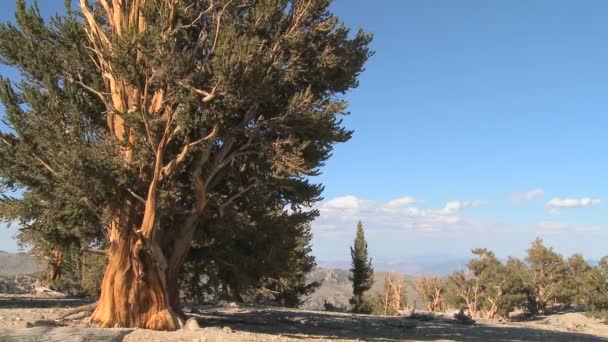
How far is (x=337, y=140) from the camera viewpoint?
16719mm

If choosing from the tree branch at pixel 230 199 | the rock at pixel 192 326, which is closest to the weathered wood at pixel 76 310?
the rock at pixel 192 326

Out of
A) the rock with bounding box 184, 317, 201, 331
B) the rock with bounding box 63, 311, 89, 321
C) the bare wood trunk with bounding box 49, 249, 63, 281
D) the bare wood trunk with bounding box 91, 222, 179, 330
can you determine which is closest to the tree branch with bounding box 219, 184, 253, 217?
the bare wood trunk with bounding box 91, 222, 179, 330

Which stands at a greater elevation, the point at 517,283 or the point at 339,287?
the point at 339,287

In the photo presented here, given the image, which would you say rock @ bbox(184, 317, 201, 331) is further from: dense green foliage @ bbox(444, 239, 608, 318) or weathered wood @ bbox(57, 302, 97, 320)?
dense green foliage @ bbox(444, 239, 608, 318)

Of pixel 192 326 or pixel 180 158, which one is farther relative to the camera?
pixel 192 326

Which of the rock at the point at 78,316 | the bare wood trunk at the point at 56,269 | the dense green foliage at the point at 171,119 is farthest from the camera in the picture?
the bare wood trunk at the point at 56,269

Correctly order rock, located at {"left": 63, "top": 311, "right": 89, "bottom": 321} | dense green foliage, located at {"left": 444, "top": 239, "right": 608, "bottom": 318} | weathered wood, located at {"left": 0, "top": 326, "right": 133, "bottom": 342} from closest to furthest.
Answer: weathered wood, located at {"left": 0, "top": 326, "right": 133, "bottom": 342}
rock, located at {"left": 63, "top": 311, "right": 89, "bottom": 321}
dense green foliage, located at {"left": 444, "top": 239, "right": 608, "bottom": 318}

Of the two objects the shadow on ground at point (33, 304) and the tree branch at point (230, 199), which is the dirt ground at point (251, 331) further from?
the tree branch at point (230, 199)

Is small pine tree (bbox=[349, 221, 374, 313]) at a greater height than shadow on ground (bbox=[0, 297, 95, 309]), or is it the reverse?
small pine tree (bbox=[349, 221, 374, 313])

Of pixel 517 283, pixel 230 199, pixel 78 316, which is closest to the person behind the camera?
pixel 78 316

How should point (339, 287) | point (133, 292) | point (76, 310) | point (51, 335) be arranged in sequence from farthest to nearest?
point (339, 287), point (76, 310), point (133, 292), point (51, 335)

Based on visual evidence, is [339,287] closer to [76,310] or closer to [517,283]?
[517,283]

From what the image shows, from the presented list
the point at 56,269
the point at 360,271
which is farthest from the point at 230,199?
the point at 360,271

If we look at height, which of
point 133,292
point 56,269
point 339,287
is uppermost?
point 339,287
